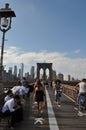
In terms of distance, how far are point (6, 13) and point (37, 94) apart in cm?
551

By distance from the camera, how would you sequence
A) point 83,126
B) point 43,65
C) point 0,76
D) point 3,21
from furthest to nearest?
point 43,65
point 3,21
point 0,76
point 83,126

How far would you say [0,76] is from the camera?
15602 millimetres

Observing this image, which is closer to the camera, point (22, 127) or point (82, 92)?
point (22, 127)

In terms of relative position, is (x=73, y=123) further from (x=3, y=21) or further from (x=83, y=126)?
(x=3, y=21)

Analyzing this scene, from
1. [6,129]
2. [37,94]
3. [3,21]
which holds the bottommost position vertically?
[6,129]

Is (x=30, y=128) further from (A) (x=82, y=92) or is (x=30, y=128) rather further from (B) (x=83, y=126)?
(A) (x=82, y=92)

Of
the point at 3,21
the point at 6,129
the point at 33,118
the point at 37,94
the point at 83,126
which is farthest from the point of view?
the point at 3,21

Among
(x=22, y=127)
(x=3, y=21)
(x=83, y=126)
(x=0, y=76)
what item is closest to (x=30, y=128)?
(x=22, y=127)

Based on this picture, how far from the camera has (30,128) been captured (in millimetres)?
11062

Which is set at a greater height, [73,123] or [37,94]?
[37,94]

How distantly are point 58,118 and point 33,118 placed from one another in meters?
1.13

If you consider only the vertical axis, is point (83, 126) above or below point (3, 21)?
below

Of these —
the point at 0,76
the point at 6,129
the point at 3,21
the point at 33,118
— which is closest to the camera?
the point at 6,129

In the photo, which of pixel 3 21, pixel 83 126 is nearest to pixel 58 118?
pixel 83 126
